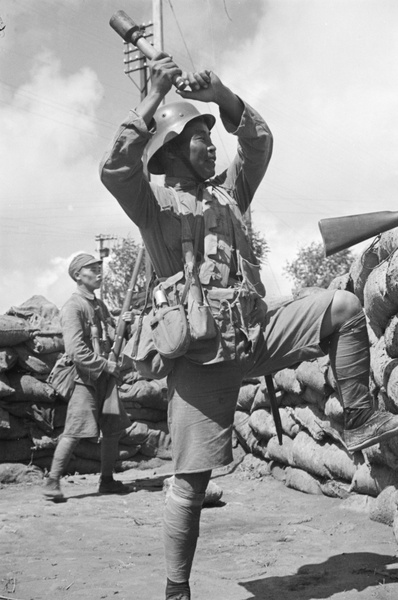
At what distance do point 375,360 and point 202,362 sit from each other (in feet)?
5.37

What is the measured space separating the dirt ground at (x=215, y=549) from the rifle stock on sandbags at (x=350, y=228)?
1.47 m

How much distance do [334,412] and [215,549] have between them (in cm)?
141

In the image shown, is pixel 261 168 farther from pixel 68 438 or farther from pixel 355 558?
pixel 68 438

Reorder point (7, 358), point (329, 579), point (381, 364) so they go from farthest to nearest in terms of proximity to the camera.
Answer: point (7, 358), point (381, 364), point (329, 579)

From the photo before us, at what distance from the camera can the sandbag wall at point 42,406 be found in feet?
25.4

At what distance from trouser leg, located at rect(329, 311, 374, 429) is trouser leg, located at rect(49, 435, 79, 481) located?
3.77 metres

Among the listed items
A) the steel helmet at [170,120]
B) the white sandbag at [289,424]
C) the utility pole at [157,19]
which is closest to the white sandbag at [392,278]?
the steel helmet at [170,120]

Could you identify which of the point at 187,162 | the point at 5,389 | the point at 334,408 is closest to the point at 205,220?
the point at 187,162

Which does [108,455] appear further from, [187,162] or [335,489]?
[187,162]

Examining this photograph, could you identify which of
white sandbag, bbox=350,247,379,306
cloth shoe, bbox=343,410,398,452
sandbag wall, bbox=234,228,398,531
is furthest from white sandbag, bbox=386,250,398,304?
cloth shoe, bbox=343,410,398,452

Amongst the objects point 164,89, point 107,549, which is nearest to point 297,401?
point 107,549

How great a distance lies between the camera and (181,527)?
3.15 metres

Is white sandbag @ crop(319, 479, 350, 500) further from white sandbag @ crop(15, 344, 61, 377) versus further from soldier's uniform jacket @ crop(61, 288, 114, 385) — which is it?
white sandbag @ crop(15, 344, 61, 377)

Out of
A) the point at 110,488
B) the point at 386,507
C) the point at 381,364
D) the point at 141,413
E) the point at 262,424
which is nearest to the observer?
the point at 381,364
